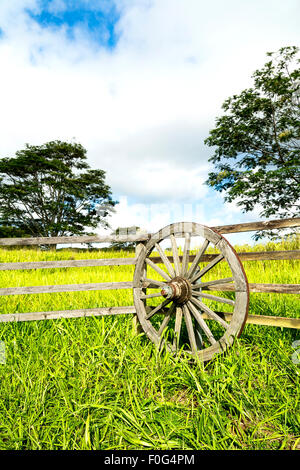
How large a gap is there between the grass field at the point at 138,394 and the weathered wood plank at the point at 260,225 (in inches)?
45.6

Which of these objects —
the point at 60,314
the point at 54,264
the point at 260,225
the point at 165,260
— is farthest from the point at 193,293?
the point at 54,264

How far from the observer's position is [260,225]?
3.30m

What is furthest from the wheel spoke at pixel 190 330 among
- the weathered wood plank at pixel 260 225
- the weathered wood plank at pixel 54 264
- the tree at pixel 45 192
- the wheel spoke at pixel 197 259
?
the tree at pixel 45 192

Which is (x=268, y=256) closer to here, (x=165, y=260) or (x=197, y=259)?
(x=197, y=259)

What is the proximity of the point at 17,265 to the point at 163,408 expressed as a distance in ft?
8.89

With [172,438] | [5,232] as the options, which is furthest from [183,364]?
[5,232]

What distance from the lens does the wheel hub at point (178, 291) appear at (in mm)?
3389

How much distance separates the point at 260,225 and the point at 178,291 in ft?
Result: 3.52

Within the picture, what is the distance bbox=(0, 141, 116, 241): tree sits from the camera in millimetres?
25203

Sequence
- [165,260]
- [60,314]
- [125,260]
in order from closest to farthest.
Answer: [165,260] → [60,314] → [125,260]

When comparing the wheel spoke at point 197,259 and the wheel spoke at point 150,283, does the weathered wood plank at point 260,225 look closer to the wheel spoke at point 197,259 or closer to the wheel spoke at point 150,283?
the wheel spoke at point 197,259

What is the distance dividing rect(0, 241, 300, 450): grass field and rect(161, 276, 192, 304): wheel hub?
593mm

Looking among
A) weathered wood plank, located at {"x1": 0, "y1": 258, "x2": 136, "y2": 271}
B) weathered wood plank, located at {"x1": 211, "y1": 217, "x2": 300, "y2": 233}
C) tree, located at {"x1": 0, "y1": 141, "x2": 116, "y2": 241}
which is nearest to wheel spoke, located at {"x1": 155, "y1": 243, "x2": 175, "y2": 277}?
weathered wood plank, located at {"x1": 211, "y1": 217, "x2": 300, "y2": 233}

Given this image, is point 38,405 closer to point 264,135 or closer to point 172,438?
point 172,438
